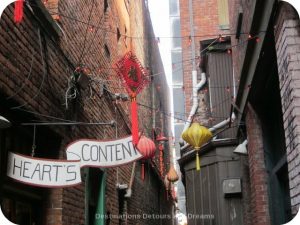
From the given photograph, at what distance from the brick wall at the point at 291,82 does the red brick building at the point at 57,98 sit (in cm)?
251

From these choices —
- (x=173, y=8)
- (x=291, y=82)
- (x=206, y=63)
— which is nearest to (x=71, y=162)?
(x=291, y=82)

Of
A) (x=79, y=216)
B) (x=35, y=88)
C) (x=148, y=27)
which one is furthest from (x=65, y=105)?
(x=148, y=27)

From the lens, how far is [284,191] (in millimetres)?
7102

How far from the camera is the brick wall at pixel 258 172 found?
744 cm

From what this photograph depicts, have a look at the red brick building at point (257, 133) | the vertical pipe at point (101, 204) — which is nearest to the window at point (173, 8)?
the red brick building at point (257, 133)

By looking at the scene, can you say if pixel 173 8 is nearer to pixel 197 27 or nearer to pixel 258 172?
pixel 197 27

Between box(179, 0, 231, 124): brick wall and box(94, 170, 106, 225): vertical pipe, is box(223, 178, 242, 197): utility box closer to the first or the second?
box(94, 170, 106, 225): vertical pipe

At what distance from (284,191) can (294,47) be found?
3.26 metres

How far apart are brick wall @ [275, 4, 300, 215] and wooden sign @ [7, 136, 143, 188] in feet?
4.63

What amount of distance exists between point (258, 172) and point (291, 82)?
139 inches

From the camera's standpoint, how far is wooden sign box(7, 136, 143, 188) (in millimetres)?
4352

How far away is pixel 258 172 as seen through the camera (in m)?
7.62

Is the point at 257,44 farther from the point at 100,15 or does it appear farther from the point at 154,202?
the point at 154,202

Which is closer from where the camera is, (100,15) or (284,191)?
(284,191)
